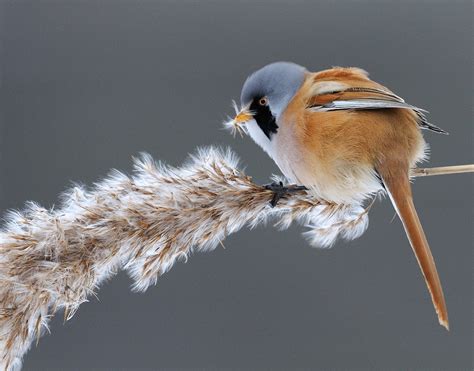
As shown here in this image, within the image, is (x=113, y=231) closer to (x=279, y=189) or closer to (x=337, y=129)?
(x=279, y=189)

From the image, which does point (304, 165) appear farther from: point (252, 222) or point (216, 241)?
point (216, 241)

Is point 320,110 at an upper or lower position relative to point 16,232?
lower

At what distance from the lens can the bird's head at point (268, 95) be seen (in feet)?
7.80

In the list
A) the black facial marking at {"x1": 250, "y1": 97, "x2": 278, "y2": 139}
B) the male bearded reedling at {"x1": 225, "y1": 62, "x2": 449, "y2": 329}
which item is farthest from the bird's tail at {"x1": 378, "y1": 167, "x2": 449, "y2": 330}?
the black facial marking at {"x1": 250, "y1": 97, "x2": 278, "y2": 139}

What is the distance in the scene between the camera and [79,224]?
183 cm

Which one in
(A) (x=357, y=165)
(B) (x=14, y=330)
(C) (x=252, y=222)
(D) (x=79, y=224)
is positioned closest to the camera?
(B) (x=14, y=330)

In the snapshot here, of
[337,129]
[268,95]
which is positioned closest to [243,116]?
[268,95]

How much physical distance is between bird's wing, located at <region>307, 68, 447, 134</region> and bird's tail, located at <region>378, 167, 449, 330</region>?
289 millimetres

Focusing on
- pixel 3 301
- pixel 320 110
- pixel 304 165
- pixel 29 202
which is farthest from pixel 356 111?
pixel 3 301

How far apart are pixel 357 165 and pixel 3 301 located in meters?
1.39

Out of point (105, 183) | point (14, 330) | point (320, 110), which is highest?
point (105, 183)

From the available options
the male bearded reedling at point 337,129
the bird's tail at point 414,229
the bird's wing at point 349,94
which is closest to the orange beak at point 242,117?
the male bearded reedling at point 337,129

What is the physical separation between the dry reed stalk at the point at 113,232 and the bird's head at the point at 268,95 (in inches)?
16.3

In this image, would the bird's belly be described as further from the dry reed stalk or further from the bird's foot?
the dry reed stalk
